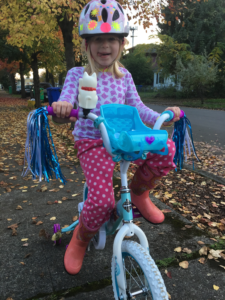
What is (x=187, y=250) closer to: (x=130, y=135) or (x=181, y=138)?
(x=181, y=138)

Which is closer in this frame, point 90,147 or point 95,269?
point 90,147

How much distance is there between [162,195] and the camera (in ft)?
13.0

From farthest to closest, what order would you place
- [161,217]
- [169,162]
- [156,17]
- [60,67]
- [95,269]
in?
1. [60,67]
2. [156,17]
3. [95,269]
4. [161,217]
5. [169,162]

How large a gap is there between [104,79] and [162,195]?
2.40 meters

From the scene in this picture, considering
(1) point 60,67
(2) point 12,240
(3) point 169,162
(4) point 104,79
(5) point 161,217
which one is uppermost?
(1) point 60,67

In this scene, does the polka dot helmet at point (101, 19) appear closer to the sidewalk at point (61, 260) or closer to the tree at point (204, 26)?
the sidewalk at point (61, 260)

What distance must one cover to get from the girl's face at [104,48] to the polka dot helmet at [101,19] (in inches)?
3.0

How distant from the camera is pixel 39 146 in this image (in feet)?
5.75

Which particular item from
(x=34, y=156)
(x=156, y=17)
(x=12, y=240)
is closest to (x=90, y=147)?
(x=34, y=156)

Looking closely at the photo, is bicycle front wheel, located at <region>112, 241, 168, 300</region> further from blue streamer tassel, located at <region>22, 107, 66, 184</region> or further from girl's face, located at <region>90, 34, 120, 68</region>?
girl's face, located at <region>90, 34, 120, 68</region>

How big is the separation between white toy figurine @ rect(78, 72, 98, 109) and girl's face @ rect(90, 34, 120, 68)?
2.30 feet

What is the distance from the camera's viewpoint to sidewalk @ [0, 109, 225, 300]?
2.02m

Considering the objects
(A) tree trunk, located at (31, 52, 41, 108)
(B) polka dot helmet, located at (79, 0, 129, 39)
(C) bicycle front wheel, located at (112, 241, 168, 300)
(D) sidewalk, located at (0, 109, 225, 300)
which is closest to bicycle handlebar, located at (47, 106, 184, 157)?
(C) bicycle front wheel, located at (112, 241, 168, 300)

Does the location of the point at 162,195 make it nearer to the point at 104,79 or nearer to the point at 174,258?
the point at 174,258
